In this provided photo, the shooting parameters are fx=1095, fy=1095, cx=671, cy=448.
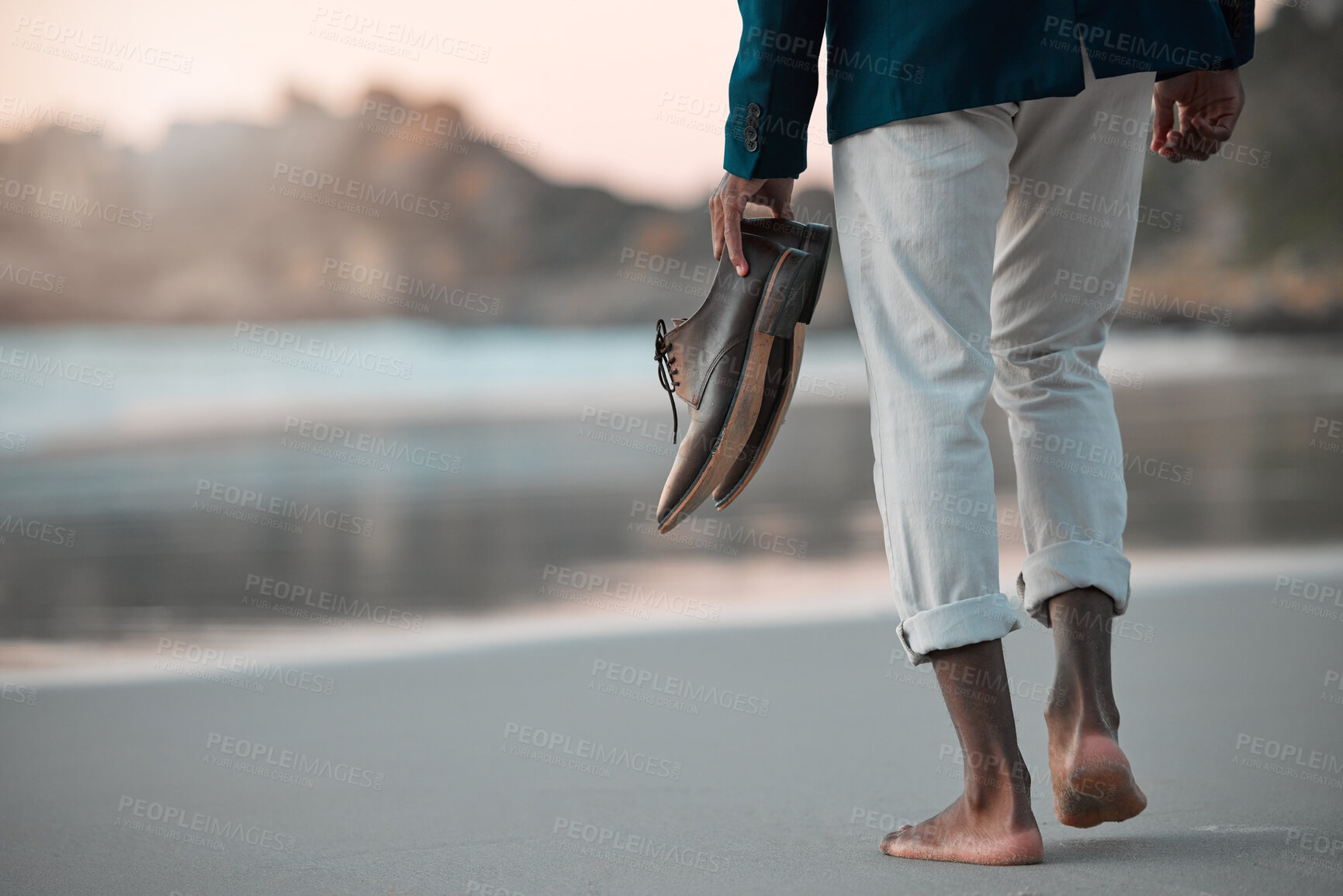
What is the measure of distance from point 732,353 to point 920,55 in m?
0.35

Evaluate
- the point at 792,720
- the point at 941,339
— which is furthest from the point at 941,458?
the point at 792,720

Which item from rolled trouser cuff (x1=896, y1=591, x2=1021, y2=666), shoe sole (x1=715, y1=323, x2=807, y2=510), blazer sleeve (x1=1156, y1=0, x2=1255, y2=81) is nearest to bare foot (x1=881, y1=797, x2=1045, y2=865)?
rolled trouser cuff (x1=896, y1=591, x2=1021, y2=666)

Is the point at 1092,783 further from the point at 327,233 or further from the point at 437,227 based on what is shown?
the point at 437,227

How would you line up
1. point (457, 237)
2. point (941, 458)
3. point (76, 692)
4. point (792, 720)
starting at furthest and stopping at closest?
point (457, 237)
point (76, 692)
point (792, 720)
point (941, 458)

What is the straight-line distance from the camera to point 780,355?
1.17 metres

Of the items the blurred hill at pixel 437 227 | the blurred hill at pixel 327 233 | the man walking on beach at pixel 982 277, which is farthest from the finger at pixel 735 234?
the blurred hill at pixel 327 233

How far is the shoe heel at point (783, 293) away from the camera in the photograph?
115 centimetres

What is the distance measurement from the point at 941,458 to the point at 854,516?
298 cm

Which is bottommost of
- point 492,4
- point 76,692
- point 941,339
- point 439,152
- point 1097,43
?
point 76,692

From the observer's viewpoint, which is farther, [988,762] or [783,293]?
[783,293]

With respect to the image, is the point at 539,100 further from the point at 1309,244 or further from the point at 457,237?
the point at 1309,244

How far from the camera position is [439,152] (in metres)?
28.3

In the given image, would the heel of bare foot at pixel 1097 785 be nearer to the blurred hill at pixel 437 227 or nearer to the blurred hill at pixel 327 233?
the blurred hill at pixel 437 227

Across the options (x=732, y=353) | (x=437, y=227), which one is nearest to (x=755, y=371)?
(x=732, y=353)
